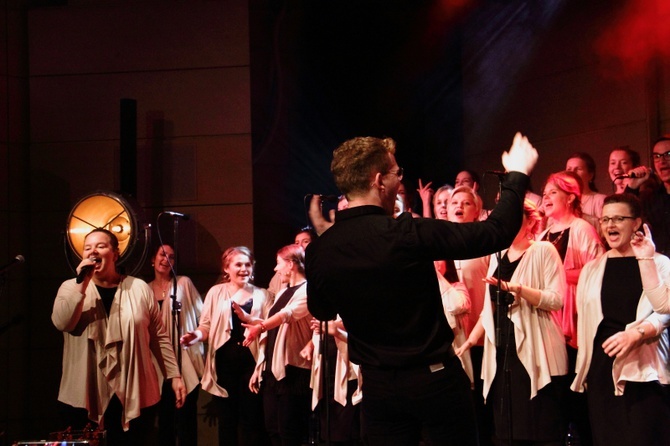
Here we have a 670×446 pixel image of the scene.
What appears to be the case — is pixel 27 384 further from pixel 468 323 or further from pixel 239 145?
pixel 468 323

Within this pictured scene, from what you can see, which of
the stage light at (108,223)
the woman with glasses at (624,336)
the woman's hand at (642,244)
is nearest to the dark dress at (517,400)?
the woman with glasses at (624,336)

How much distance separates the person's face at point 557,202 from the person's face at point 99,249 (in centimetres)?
297

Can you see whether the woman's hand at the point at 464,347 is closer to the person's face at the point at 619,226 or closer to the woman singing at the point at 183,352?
the person's face at the point at 619,226

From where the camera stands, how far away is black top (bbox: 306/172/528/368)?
276cm

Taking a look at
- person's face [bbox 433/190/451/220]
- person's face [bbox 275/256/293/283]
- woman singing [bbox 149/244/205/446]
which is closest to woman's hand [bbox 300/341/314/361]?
person's face [bbox 275/256/293/283]

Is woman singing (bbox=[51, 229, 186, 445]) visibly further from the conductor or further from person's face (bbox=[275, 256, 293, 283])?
the conductor

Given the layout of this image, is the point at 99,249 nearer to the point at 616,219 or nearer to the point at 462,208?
the point at 462,208

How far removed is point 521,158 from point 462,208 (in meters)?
2.67

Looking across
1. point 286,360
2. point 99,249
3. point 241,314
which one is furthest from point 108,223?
point 286,360

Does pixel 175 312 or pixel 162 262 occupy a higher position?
pixel 162 262

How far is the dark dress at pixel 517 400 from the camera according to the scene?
15.7 feet

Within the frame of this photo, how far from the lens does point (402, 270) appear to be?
282 centimetres

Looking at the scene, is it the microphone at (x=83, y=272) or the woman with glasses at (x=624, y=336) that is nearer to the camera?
the woman with glasses at (x=624, y=336)

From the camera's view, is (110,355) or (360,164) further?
(110,355)
